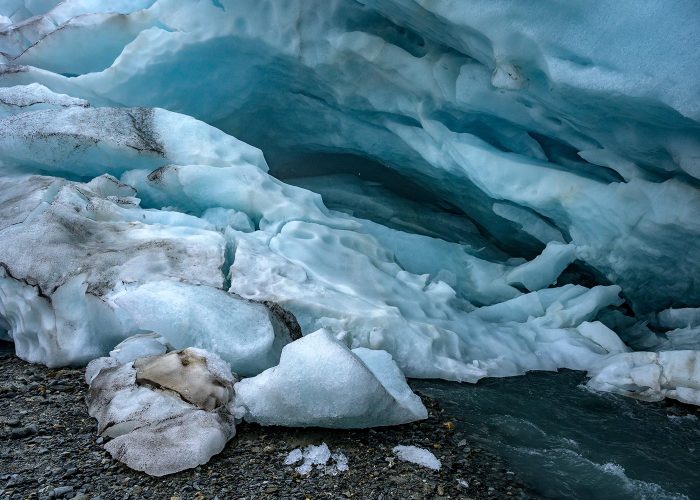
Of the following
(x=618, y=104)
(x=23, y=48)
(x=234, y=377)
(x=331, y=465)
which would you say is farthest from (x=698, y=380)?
(x=23, y=48)

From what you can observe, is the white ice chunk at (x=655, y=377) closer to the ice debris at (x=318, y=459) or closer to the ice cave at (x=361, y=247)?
the ice cave at (x=361, y=247)

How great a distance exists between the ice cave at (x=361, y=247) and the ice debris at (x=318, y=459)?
13 millimetres

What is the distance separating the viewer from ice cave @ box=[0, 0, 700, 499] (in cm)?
251

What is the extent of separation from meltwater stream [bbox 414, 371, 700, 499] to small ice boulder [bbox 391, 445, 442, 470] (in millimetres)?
351

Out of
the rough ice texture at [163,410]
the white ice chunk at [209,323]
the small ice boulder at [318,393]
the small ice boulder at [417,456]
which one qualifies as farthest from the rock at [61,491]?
the small ice boulder at [417,456]

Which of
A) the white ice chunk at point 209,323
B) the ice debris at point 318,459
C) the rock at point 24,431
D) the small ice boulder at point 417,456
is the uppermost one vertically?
the small ice boulder at point 417,456

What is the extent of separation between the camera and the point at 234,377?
2.79 m

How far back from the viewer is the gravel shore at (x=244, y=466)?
6.82 ft

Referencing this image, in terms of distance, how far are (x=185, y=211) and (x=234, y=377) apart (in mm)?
2204

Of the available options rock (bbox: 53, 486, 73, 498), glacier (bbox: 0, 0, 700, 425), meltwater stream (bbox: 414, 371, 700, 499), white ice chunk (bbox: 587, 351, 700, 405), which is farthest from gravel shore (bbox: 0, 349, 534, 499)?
white ice chunk (bbox: 587, 351, 700, 405)

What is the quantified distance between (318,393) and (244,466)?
1.39 ft

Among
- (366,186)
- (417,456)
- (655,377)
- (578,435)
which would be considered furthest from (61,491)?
(366,186)

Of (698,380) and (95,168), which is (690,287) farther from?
(95,168)

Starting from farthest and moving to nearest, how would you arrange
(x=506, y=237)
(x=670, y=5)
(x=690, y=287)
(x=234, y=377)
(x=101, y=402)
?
1. (x=506, y=237)
2. (x=690, y=287)
3. (x=670, y=5)
4. (x=234, y=377)
5. (x=101, y=402)
